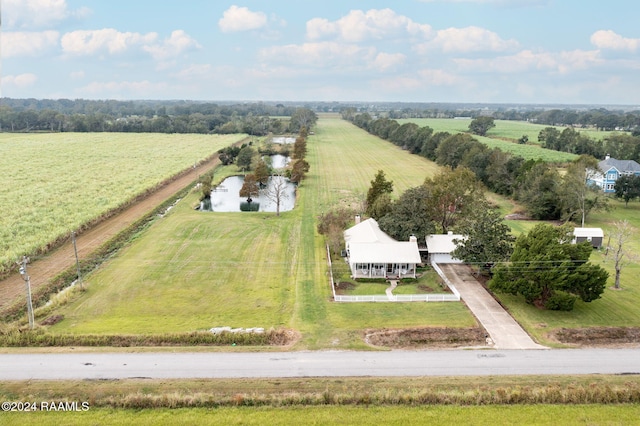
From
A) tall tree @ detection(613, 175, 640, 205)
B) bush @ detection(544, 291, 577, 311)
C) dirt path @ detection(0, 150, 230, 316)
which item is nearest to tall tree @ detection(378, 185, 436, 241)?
bush @ detection(544, 291, 577, 311)

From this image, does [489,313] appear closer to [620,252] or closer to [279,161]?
[620,252]

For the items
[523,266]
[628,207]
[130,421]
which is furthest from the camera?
[628,207]

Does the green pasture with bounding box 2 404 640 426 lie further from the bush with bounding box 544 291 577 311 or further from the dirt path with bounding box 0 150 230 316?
the dirt path with bounding box 0 150 230 316

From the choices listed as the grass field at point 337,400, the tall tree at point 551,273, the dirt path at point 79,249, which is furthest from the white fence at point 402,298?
the dirt path at point 79,249

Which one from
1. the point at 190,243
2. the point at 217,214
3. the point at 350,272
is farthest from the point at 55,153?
the point at 350,272

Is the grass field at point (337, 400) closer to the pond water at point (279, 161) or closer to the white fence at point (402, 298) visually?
the white fence at point (402, 298)

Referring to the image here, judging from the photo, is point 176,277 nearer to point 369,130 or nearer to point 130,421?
point 130,421
